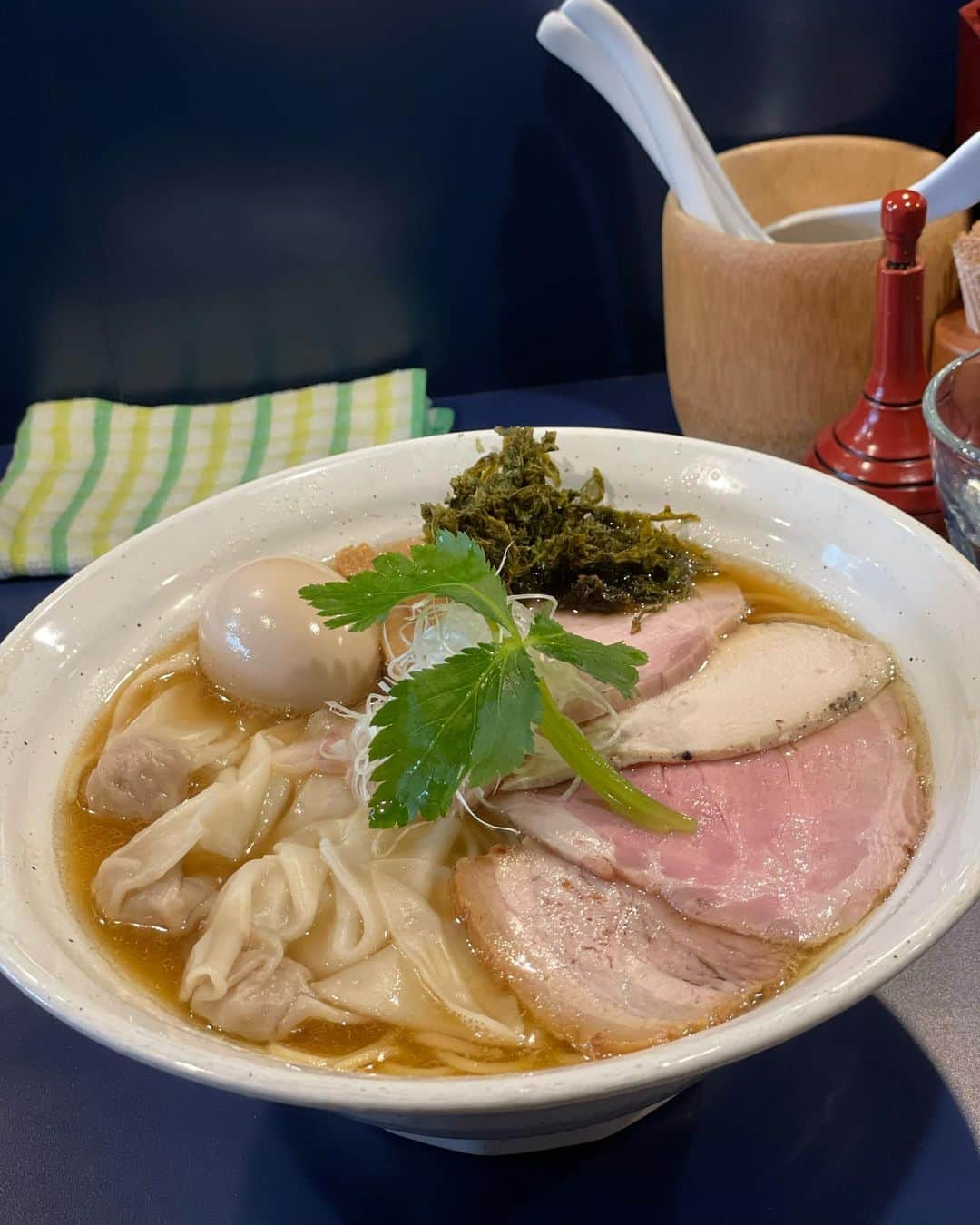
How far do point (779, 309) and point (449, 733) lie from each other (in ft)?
3.36

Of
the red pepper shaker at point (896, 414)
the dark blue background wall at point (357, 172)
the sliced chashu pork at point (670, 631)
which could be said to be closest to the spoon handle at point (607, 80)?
the dark blue background wall at point (357, 172)

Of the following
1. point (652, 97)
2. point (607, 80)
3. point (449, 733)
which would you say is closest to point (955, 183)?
point (652, 97)

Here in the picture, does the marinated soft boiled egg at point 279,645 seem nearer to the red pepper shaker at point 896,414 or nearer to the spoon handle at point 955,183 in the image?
the red pepper shaker at point 896,414

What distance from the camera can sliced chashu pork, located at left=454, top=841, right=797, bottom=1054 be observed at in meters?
1.09

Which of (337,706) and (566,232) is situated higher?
(566,232)

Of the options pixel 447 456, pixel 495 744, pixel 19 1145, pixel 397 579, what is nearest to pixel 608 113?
pixel 447 456

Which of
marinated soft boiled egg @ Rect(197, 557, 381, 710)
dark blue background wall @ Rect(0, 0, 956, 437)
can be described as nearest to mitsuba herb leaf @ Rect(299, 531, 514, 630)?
marinated soft boiled egg @ Rect(197, 557, 381, 710)

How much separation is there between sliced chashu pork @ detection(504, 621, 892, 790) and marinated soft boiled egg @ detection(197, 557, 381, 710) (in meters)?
0.29

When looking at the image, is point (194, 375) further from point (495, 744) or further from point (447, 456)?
point (495, 744)

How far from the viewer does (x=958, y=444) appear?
1.48 metres

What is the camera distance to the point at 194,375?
250 cm

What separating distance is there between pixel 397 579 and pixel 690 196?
0.98 m

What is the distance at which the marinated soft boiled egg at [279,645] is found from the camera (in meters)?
1.47

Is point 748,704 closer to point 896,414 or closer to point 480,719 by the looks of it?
point 480,719
